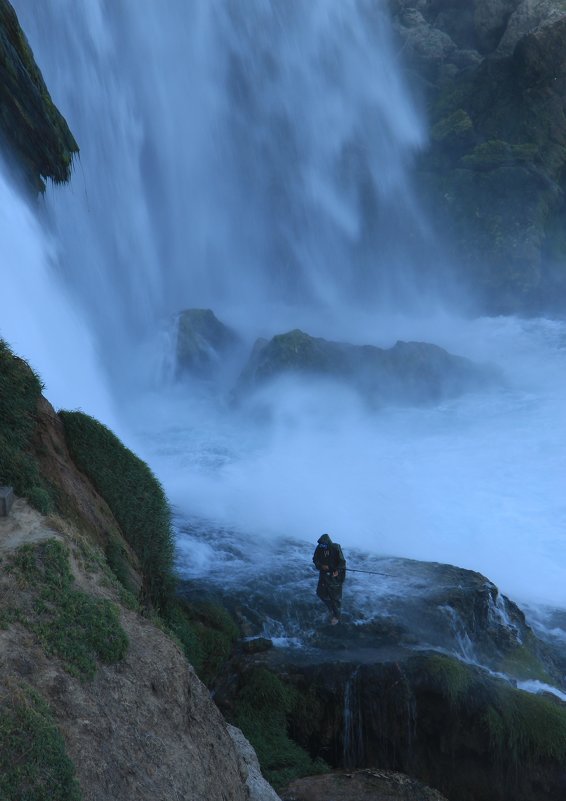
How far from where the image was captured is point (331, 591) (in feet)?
35.0

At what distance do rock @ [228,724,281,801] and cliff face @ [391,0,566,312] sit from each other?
Result: 2900cm

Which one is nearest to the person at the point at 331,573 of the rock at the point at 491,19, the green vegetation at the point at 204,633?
the green vegetation at the point at 204,633

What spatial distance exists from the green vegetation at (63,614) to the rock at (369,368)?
60.8ft

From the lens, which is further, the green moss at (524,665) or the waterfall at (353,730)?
the green moss at (524,665)

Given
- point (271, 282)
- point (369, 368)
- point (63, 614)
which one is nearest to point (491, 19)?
point (271, 282)

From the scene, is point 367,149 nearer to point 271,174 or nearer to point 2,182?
point 271,174

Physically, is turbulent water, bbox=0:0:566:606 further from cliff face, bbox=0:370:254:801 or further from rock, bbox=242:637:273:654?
cliff face, bbox=0:370:254:801

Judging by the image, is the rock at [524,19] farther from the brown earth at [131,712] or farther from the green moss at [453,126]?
the brown earth at [131,712]

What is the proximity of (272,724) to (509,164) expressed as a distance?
31.6m

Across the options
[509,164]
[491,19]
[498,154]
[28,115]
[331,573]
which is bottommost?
[331,573]

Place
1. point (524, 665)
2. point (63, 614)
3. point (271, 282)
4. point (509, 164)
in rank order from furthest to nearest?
point (271, 282) < point (509, 164) < point (524, 665) < point (63, 614)

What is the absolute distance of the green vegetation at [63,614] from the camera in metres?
5.60

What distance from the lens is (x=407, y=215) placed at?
3709cm

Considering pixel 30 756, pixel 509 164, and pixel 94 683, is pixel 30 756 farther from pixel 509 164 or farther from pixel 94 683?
pixel 509 164
